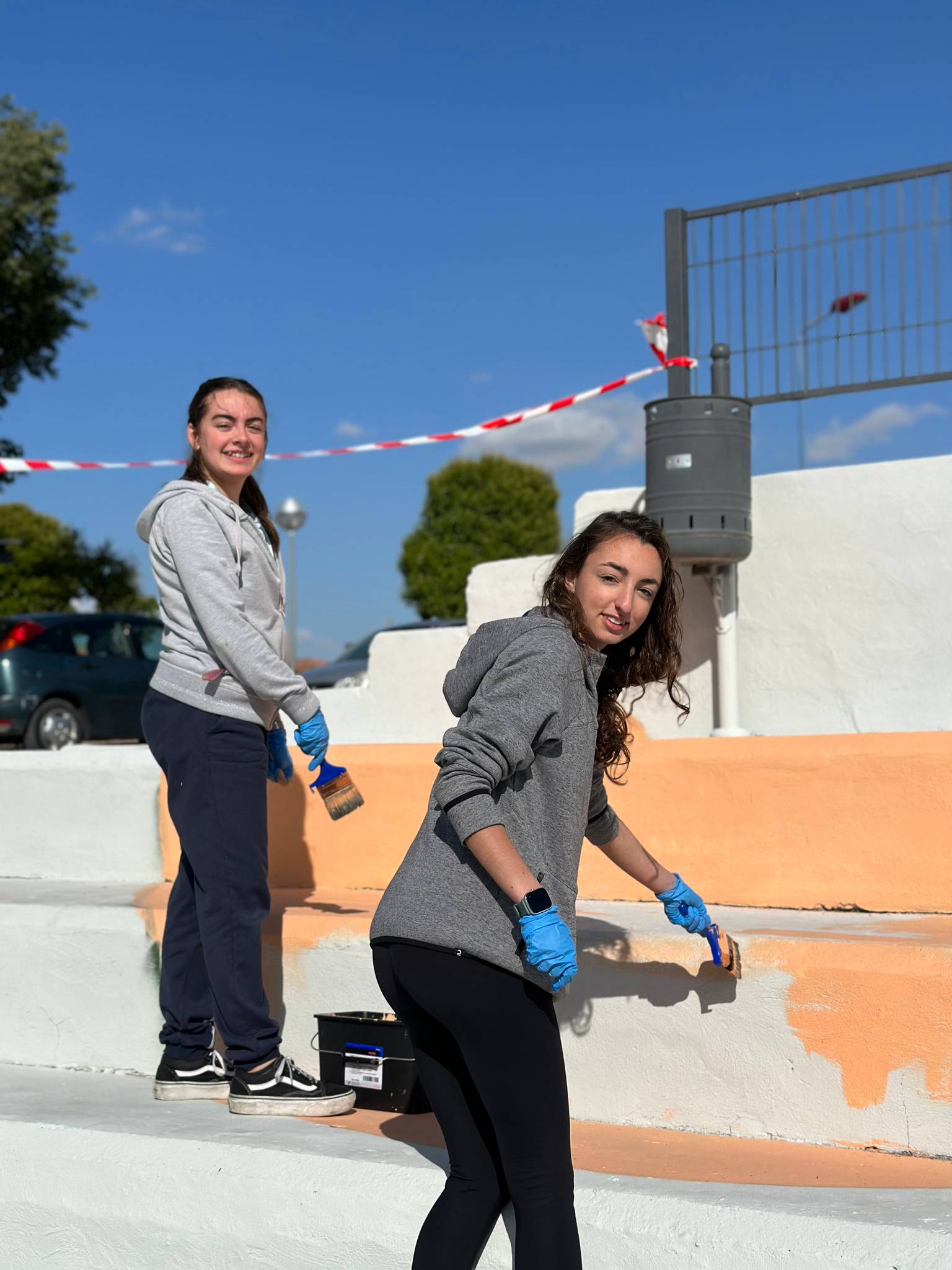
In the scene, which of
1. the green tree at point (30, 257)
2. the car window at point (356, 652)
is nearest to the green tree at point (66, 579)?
the green tree at point (30, 257)

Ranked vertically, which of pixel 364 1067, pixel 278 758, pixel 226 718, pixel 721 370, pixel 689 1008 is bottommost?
pixel 364 1067

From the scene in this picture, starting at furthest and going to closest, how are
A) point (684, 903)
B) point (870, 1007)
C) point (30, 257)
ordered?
1. point (30, 257)
2. point (870, 1007)
3. point (684, 903)

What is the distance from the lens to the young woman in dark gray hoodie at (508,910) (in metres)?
2.01

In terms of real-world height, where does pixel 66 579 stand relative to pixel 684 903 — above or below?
above

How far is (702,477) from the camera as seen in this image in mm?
5168

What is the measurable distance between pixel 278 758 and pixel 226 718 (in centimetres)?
36

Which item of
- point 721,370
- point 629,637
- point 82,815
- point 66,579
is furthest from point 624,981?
point 66,579

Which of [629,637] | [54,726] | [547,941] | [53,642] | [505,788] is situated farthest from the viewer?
[53,642]

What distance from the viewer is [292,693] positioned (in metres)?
2.95

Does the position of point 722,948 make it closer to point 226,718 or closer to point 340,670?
point 226,718

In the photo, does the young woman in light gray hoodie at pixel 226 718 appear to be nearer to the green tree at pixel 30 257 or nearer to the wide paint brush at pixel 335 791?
the wide paint brush at pixel 335 791

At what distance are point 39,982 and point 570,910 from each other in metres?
2.36

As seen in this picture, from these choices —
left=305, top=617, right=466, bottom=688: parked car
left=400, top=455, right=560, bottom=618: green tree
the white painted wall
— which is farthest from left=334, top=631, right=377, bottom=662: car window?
left=400, top=455, right=560, bottom=618: green tree

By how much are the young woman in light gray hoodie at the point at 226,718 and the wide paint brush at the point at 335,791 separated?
51 mm
